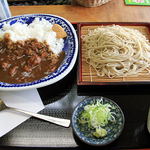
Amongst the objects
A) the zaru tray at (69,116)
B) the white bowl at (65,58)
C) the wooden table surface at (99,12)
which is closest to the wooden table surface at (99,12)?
the wooden table surface at (99,12)

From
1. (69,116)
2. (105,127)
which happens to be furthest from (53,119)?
(105,127)

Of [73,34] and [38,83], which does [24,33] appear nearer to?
[73,34]

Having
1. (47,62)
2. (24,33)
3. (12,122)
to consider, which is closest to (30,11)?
(24,33)

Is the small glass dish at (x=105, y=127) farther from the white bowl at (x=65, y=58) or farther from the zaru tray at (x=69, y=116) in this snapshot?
the white bowl at (x=65, y=58)

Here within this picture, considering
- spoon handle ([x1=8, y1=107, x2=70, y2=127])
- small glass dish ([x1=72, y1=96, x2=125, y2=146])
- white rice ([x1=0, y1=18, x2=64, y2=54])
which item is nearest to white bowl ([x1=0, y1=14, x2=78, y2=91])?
white rice ([x1=0, y1=18, x2=64, y2=54])

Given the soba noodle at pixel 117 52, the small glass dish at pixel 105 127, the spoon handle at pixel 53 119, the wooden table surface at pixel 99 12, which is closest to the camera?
the small glass dish at pixel 105 127

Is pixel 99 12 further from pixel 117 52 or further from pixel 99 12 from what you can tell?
pixel 117 52
